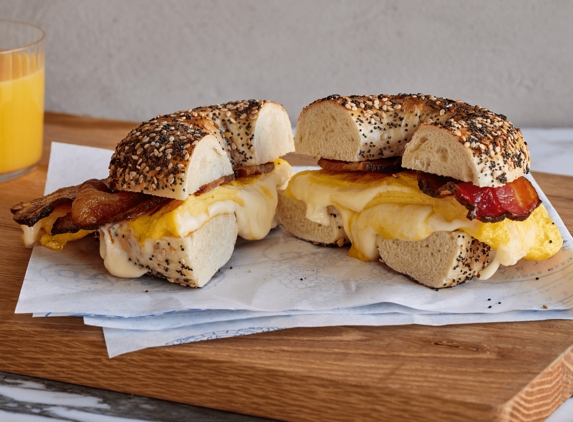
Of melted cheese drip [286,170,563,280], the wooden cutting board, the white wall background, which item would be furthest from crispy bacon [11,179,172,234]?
the white wall background

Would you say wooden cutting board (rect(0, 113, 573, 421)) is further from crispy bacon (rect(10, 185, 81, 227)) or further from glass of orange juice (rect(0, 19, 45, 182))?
glass of orange juice (rect(0, 19, 45, 182))

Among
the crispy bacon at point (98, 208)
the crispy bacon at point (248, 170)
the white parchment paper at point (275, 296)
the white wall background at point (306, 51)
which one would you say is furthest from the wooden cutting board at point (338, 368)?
the white wall background at point (306, 51)

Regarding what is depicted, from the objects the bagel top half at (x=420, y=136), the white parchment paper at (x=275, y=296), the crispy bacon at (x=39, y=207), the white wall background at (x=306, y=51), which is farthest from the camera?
the white wall background at (x=306, y=51)

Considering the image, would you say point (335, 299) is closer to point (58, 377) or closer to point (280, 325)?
point (280, 325)

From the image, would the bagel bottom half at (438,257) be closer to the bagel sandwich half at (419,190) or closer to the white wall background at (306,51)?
the bagel sandwich half at (419,190)

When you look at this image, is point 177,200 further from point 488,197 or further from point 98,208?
point 488,197

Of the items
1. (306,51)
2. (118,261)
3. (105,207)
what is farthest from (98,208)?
(306,51)
